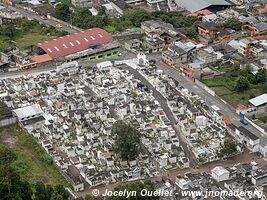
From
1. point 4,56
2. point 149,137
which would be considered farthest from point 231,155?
point 4,56

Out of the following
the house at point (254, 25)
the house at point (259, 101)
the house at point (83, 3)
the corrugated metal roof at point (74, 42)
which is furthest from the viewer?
the house at point (83, 3)

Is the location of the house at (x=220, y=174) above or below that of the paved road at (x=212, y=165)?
above

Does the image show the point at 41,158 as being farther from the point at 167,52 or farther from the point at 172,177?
the point at 167,52

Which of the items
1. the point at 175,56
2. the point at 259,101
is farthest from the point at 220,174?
the point at 175,56

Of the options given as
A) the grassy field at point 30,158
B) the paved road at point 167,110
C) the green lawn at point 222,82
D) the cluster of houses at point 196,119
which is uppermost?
the cluster of houses at point 196,119

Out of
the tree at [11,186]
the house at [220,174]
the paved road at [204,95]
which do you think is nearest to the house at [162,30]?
the paved road at [204,95]

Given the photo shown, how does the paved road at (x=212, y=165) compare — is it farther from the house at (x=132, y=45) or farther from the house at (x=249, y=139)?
the house at (x=132, y=45)

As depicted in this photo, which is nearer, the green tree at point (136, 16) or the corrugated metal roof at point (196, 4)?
the green tree at point (136, 16)
